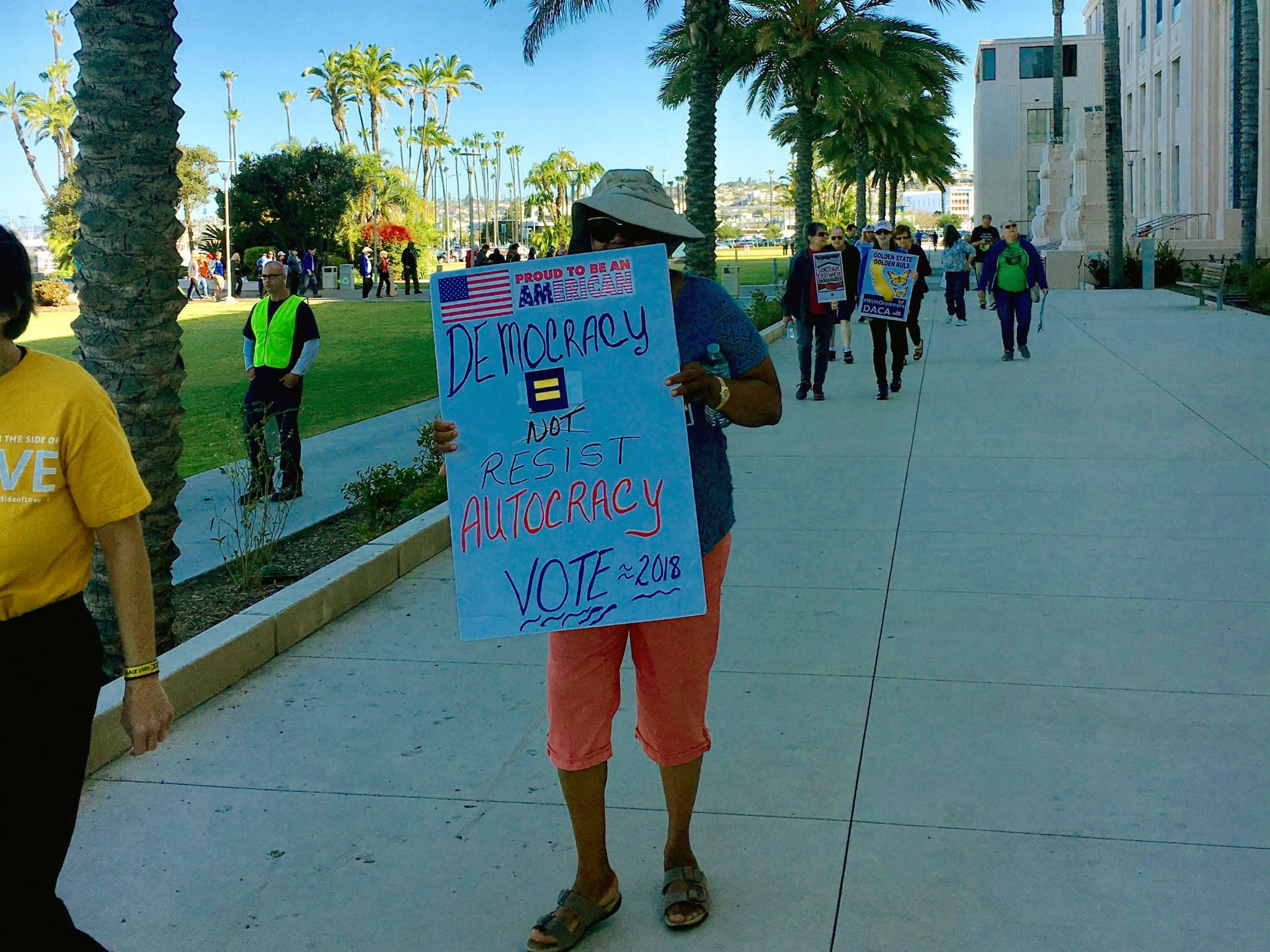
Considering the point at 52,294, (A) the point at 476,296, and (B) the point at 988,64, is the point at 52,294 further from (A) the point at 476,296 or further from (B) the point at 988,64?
(B) the point at 988,64

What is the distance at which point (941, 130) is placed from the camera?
46812 mm

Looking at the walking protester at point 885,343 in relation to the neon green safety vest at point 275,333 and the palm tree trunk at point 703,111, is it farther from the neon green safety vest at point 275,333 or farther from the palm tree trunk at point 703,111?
the neon green safety vest at point 275,333

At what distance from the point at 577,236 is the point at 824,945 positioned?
1.82 meters

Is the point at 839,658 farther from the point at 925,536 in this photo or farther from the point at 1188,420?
the point at 1188,420

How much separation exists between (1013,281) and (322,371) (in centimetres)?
999

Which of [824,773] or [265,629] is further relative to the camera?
[265,629]

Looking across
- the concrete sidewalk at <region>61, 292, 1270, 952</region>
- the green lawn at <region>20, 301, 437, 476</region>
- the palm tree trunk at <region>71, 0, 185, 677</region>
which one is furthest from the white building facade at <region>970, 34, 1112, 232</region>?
the palm tree trunk at <region>71, 0, 185, 677</region>

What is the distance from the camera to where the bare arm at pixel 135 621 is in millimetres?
2502

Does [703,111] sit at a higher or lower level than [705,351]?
higher

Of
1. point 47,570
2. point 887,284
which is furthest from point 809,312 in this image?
point 47,570

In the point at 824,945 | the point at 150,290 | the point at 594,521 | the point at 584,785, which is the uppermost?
the point at 150,290

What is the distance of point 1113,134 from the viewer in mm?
32531

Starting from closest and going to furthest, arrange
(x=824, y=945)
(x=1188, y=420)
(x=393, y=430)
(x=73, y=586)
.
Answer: (x=73, y=586) < (x=824, y=945) < (x=1188, y=420) < (x=393, y=430)

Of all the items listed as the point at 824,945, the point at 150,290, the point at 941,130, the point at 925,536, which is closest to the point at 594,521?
the point at 824,945
